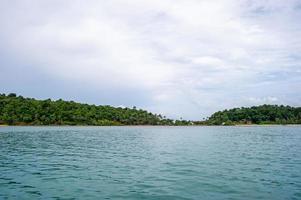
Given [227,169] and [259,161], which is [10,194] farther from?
[259,161]

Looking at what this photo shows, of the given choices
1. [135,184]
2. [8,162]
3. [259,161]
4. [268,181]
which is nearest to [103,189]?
[135,184]

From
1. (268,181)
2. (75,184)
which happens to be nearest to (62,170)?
(75,184)

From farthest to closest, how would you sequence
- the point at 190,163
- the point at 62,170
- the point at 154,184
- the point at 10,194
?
the point at 190,163
the point at 62,170
the point at 154,184
the point at 10,194

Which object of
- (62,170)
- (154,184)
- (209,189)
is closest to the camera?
(209,189)

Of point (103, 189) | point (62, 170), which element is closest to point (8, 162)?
point (62, 170)

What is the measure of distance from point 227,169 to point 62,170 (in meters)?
16.0

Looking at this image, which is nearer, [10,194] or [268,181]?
[10,194]

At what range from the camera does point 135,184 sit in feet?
93.7

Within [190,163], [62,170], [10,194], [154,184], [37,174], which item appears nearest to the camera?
[10,194]

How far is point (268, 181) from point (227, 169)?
7.05 meters

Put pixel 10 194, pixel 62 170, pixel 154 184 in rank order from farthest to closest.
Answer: pixel 62 170 → pixel 154 184 → pixel 10 194

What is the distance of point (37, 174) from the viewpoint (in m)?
33.6

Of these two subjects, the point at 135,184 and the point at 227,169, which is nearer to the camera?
the point at 135,184

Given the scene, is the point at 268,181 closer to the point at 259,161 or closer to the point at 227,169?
the point at 227,169
